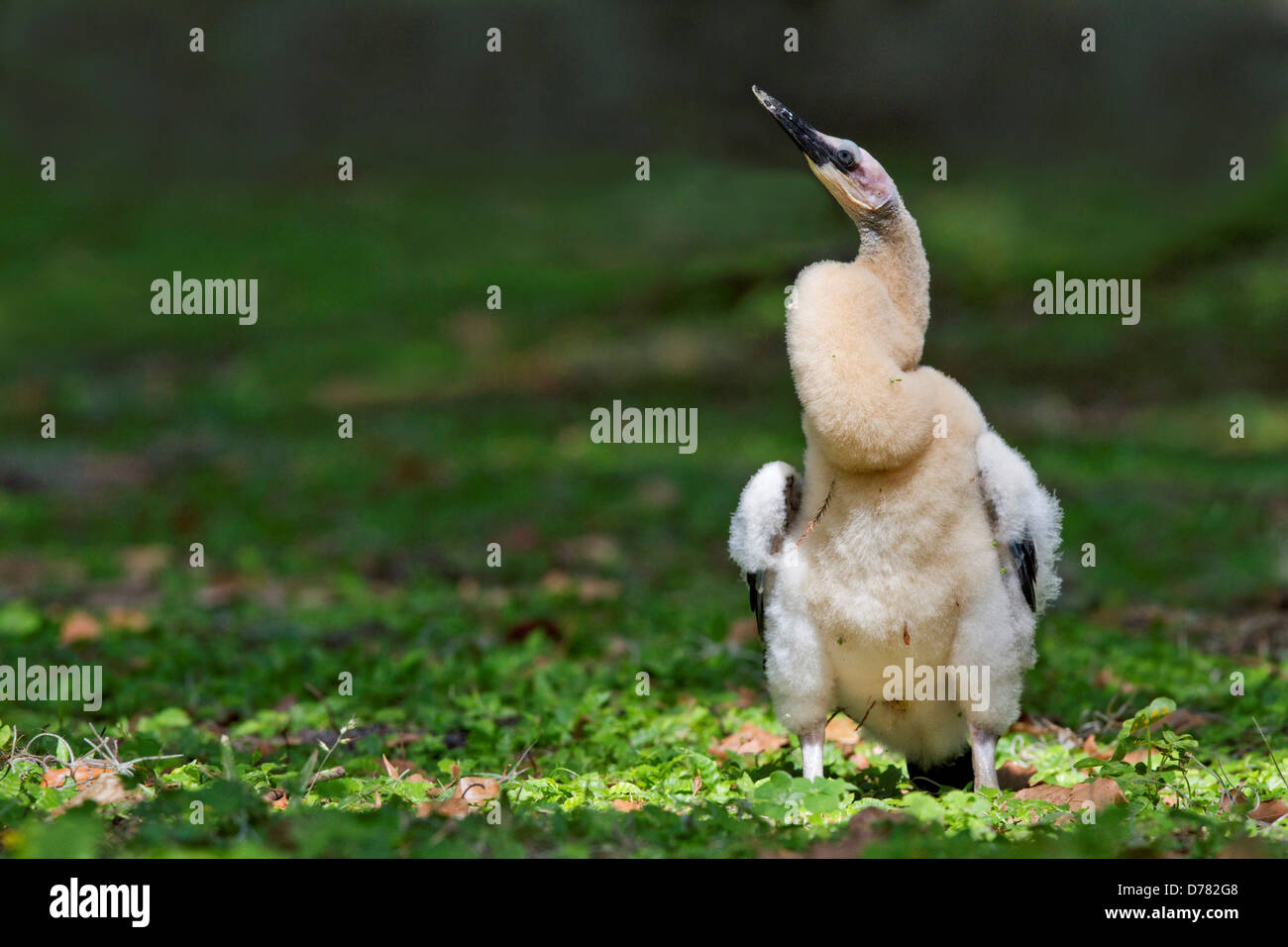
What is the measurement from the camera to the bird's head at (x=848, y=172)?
4.02 m

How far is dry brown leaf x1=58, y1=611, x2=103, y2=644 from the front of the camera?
6.29m

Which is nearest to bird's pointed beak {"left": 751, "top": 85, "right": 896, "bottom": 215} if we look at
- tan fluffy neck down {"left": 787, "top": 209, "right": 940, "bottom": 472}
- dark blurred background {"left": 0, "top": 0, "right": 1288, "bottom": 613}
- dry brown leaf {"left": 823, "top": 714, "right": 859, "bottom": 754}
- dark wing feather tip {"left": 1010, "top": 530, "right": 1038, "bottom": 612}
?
tan fluffy neck down {"left": 787, "top": 209, "right": 940, "bottom": 472}

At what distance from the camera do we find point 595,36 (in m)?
21.1

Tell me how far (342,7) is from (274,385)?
990cm

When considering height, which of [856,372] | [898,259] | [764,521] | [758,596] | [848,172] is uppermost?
[848,172]

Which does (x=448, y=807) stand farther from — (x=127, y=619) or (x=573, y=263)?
(x=573, y=263)

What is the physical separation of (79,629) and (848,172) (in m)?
4.23

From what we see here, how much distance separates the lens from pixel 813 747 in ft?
13.3

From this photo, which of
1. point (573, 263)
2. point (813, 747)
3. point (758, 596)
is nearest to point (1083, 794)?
point (813, 747)

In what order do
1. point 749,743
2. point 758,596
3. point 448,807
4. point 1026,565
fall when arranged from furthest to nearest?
point 749,743 → point 758,596 → point 1026,565 → point 448,807

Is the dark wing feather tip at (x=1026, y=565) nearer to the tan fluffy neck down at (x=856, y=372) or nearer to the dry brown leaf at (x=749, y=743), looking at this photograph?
the tan fluffy neck down at (x=856, y=372)

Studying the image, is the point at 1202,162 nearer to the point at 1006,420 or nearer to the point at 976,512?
the point at 1006,420

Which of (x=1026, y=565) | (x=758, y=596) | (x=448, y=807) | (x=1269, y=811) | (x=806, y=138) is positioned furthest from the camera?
(x=758, y=596)
